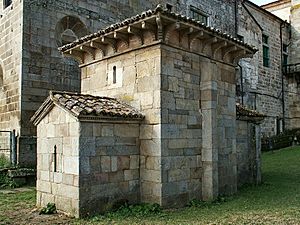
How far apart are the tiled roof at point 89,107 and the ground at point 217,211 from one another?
1.87 metres

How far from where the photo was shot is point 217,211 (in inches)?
261

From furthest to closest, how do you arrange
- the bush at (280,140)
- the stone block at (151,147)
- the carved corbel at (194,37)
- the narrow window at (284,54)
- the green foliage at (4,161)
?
the narrow window at (284,54), the bush at (280,140), the green foliage at (4,161), the carved corbel at (194,37), the stone block at (151,147)

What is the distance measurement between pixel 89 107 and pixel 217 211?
127 inches

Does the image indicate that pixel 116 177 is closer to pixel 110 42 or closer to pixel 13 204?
pixel 13 204

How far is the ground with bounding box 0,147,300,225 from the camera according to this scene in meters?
5.88

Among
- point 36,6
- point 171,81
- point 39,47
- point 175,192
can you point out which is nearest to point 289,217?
point 175,192

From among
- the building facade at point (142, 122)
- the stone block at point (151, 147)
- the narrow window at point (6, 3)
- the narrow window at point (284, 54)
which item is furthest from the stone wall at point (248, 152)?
the narrow window at point (284, 54)

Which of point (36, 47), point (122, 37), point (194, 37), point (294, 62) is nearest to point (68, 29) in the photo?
point (36, 47)

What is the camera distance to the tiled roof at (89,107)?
6233 mm

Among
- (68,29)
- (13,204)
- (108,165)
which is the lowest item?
(13,204)

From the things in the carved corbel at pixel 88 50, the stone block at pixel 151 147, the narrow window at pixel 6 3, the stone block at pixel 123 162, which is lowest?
the stone block at pixel 123 162

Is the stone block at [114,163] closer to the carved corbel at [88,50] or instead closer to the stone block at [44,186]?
the stone block at [44,186]

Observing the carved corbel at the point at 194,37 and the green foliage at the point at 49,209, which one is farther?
the carved corbel at the point at 194,37

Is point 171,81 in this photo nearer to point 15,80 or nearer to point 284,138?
point 15,80
